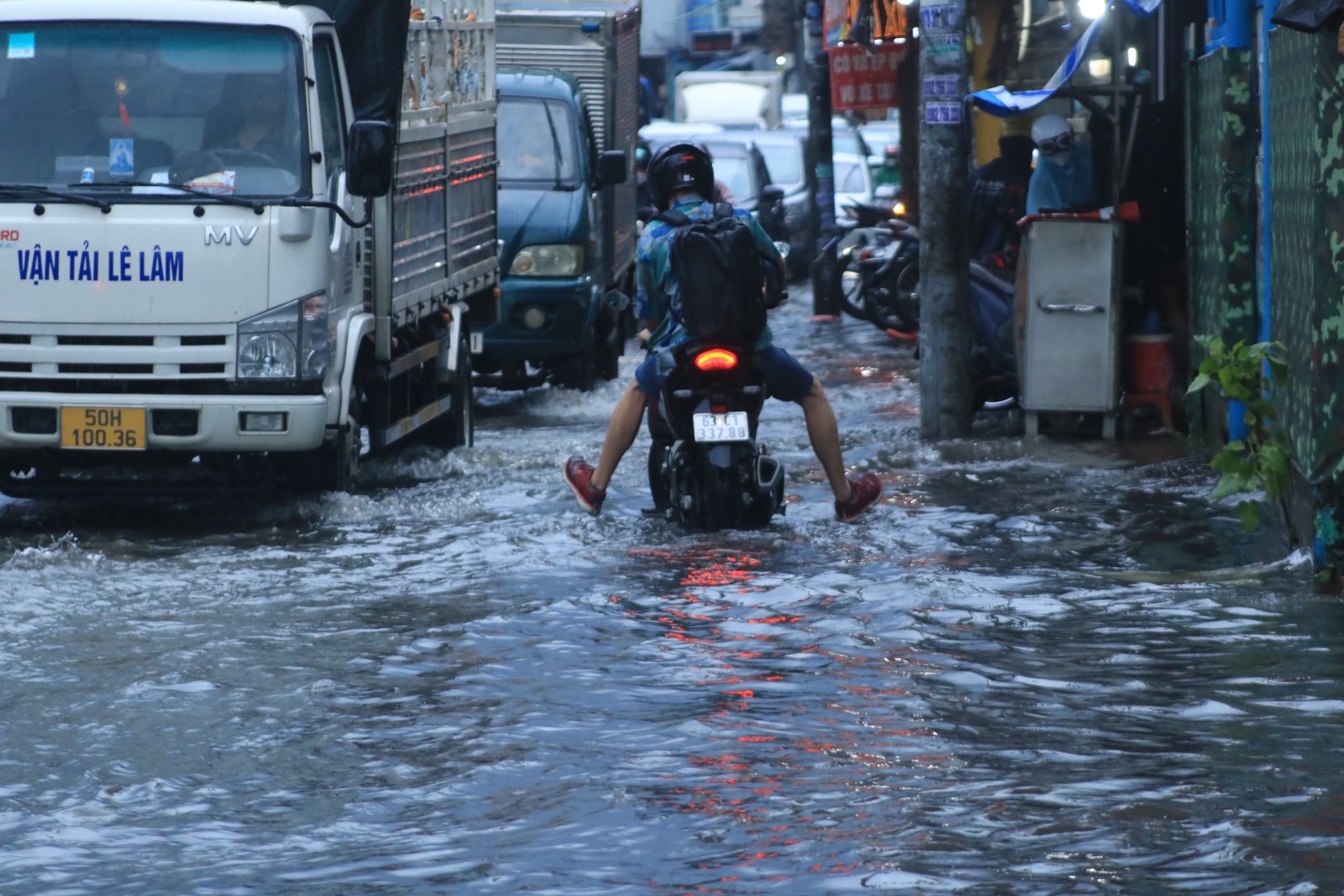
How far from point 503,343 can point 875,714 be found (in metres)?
9.08

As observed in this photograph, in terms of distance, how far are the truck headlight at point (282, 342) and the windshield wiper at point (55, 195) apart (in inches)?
28.9

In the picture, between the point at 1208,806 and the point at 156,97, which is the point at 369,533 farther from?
the point at 1208,806

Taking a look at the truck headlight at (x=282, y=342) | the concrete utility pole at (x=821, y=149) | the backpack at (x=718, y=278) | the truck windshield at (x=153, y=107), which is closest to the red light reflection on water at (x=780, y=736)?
the backpack at (x=718, y=278)

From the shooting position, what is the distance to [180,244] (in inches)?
343

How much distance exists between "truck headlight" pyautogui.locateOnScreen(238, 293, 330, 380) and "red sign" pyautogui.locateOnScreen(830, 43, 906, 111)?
1387 cm

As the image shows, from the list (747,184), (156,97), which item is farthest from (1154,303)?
(747,184)

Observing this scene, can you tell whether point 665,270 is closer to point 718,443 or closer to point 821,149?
point 718,443

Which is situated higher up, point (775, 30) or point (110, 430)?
point (775, 30)

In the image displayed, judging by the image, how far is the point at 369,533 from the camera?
9.11 metres

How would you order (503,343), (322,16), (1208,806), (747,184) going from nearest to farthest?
(1208,806) → (322,16) → (503,343) → (747,184)

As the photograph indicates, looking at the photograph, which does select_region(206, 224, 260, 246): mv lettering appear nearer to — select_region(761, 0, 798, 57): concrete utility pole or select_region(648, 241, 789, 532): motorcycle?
select_region(648, 241, 789, 532): motorcycle

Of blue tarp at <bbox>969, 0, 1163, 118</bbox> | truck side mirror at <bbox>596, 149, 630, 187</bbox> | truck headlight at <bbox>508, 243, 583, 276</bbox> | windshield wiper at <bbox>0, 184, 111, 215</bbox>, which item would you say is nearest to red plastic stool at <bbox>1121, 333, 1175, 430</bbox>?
blue tarp at <bbox>969, 0, 1163, 118</bbox>

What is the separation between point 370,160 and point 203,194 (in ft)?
2.43

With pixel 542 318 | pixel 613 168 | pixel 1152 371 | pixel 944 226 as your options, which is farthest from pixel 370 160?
pixel 613 168
